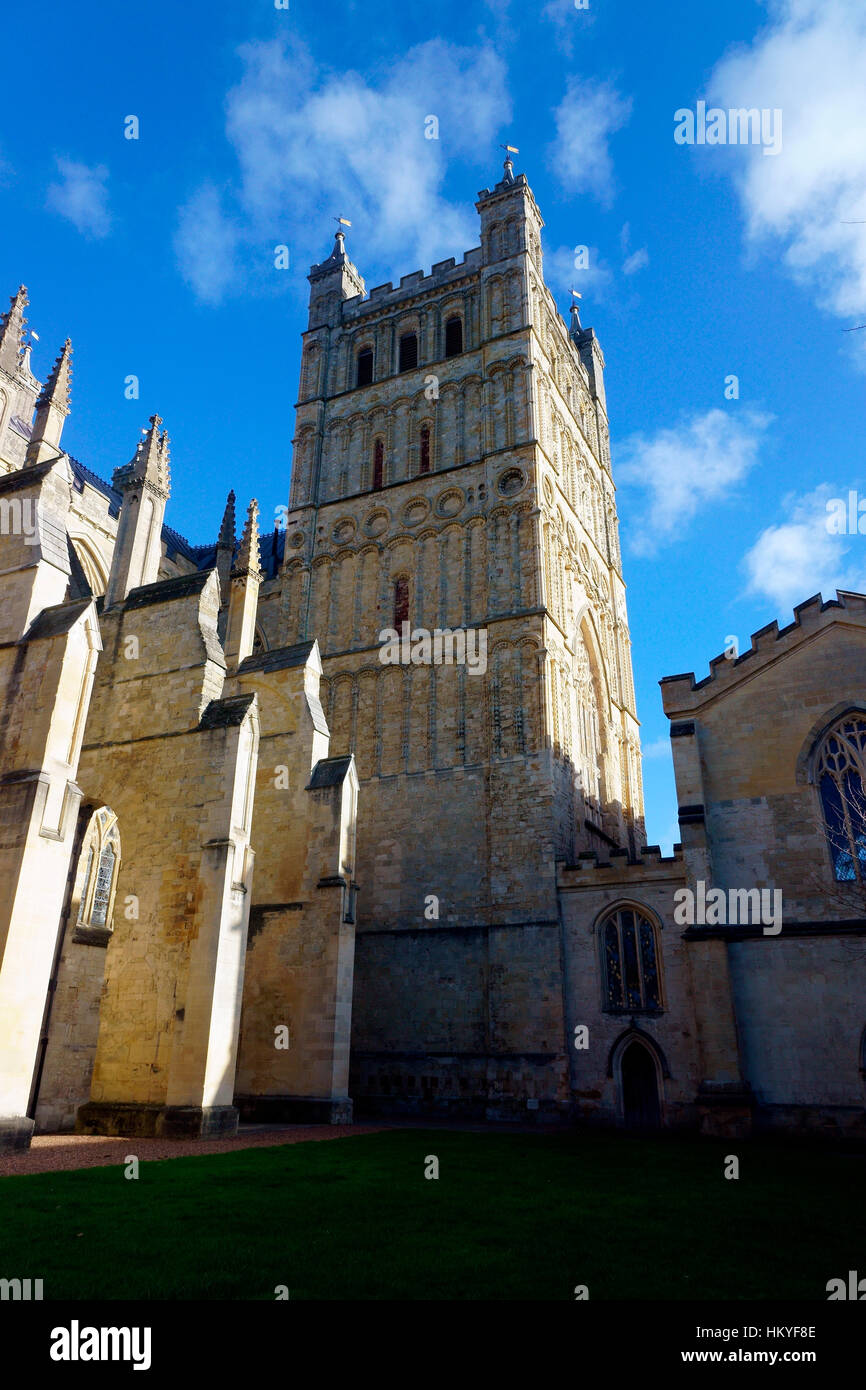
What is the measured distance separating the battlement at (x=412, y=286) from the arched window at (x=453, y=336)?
1740 millimetres

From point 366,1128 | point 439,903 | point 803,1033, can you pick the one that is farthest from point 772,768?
point 366,1128

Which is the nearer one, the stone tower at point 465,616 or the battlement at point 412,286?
the stone tower at point 465,616

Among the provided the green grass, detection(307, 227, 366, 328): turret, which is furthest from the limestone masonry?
detection(307, 227, 366, 328): turret

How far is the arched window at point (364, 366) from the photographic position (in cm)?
3428

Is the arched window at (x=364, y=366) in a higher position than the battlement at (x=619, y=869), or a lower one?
higher

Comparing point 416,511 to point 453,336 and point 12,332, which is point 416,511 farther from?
point 12,332

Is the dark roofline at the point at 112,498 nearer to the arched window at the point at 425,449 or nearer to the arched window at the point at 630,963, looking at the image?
the arched window at the point at 425,449

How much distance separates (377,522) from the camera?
30234mm

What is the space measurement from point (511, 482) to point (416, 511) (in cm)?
360

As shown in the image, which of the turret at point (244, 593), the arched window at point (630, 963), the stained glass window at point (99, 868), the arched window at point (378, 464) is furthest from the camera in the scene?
the arched window at point (378, 464)

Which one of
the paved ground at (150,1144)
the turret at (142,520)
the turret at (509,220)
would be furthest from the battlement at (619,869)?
the turret at (509,220)

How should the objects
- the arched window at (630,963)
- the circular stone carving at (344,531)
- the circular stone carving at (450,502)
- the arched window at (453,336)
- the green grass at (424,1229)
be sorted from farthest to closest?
the arched window at (453,336)
the circular stone carving at (344,531)
the circular stone carving at (450,502)
the arched window at (630,963)
the green grass at (424,1229)

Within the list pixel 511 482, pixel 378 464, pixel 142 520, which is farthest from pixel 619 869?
pixel 378 464
